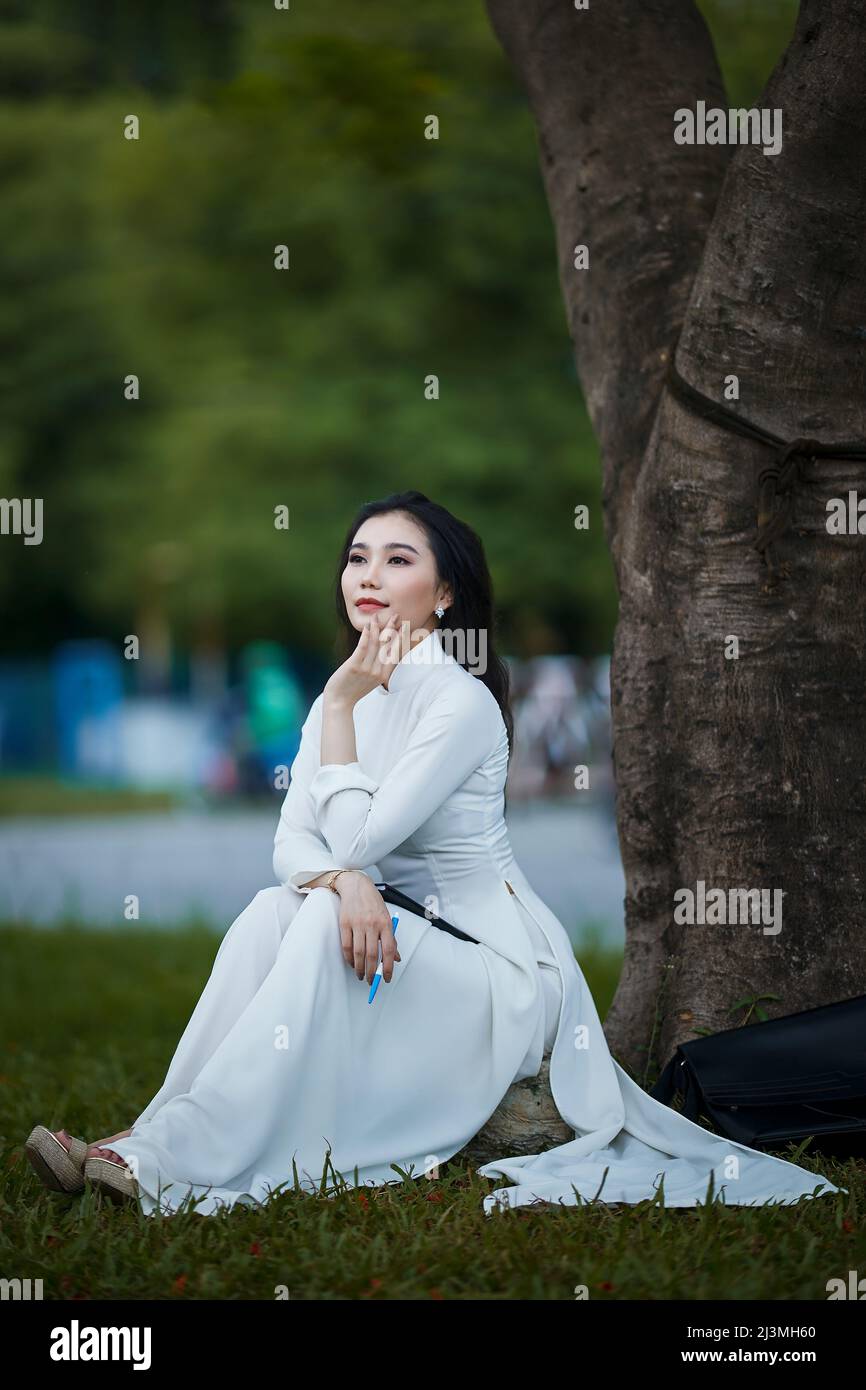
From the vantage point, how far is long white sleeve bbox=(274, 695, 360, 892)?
353 centimetres

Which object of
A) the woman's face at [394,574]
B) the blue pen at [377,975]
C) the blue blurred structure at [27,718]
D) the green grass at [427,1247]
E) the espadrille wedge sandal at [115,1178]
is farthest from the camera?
the blue blurred structure at [27,718]

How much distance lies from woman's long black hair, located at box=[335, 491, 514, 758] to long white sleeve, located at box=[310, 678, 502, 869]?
0.28 meters

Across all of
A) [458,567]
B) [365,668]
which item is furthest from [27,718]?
[365,668]

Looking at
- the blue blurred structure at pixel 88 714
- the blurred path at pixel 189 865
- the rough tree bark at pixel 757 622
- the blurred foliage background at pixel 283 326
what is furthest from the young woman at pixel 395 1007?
the blue blurred structure at pixel 88 714

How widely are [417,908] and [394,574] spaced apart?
83 centimetres

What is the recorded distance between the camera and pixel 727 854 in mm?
4004

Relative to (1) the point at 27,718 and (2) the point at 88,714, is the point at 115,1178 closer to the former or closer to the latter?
(2) the point at 88,714

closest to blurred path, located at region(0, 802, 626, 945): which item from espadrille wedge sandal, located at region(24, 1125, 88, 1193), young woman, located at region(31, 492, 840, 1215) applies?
young woman, located at region(31, 492, 840, 1215)

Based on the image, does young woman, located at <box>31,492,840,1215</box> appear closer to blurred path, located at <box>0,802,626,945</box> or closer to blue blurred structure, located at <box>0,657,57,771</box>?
blurred path, located at <box>0,802,626,945</box>

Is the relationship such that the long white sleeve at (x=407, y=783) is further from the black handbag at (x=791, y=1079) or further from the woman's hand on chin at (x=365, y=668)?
the black handbag at (x=791, y=1079)

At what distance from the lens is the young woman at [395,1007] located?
331 centimetres

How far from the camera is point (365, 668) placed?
358cm

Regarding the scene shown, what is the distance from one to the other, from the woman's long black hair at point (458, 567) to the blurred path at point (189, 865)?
4.11m

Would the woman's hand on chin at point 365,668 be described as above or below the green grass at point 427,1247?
above
